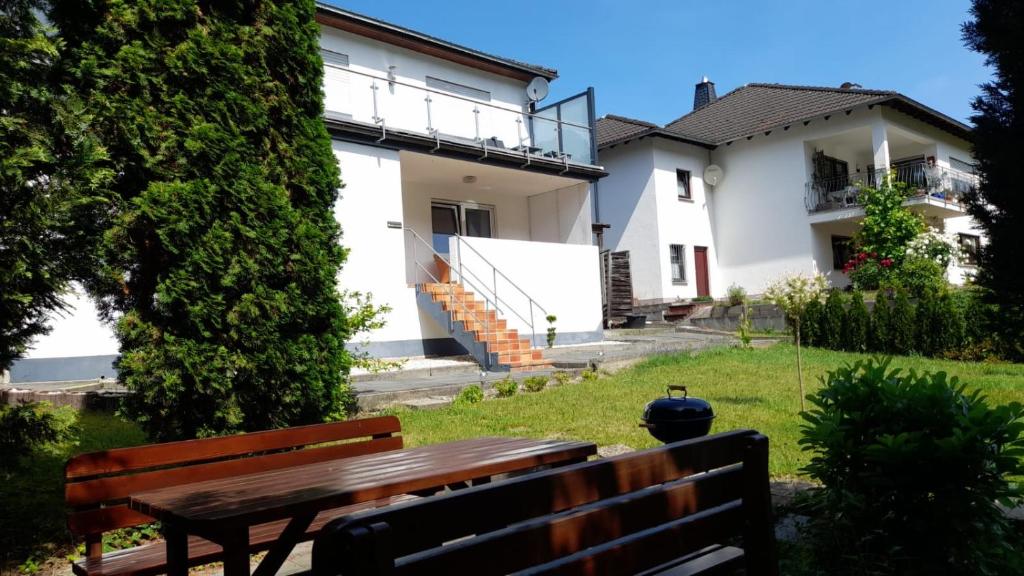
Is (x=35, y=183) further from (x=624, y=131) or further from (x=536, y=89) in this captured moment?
(x=624, y=131)

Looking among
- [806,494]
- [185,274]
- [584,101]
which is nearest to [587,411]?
[806,494]

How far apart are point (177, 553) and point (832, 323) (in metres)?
14.5

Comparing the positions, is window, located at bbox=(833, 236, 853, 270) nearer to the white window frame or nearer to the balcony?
the balcony

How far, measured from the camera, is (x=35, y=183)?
366 centimetres

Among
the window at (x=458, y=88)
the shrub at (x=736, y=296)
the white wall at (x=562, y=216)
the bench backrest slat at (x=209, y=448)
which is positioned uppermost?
the window at (x=458, y=88)

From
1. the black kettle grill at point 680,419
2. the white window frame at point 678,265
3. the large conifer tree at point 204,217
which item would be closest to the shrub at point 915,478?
the black kettle grill at point 680,419

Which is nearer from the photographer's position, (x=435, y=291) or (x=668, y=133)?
(x=435, y=291)

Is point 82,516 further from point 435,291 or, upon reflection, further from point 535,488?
point 435,291

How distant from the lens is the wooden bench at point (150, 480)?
287cm

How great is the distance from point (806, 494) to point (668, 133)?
66.6ft

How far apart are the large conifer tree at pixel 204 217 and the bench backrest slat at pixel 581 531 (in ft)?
11.7

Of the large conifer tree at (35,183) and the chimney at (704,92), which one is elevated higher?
the chimney at (704,92)

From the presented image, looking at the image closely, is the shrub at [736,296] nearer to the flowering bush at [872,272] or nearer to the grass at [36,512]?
the flowering bush at [872,272]

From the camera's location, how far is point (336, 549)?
1401 mm
